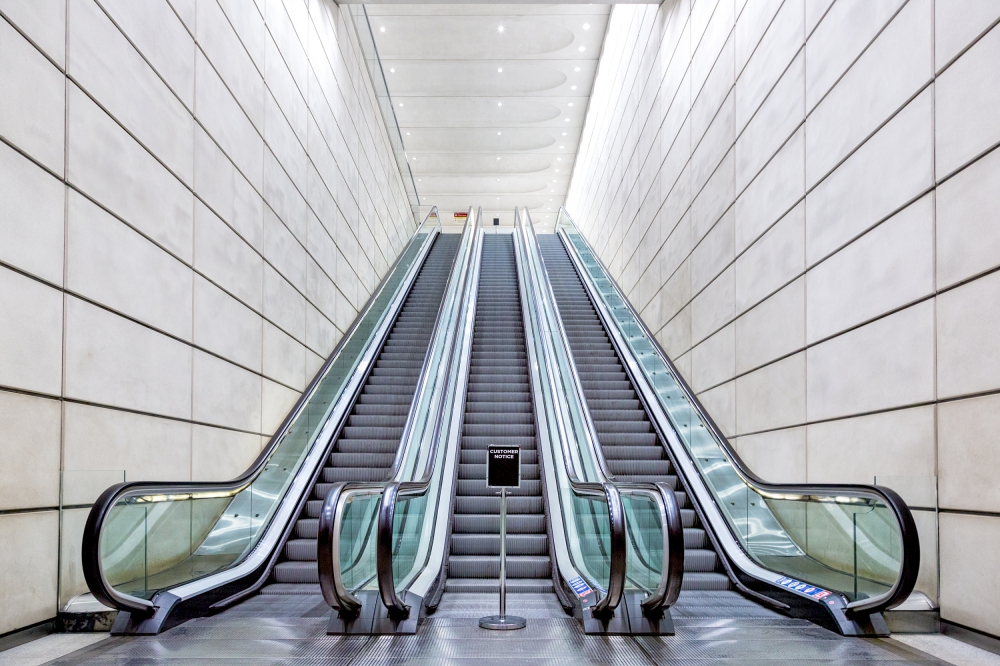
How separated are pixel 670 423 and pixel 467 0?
8.23 meters

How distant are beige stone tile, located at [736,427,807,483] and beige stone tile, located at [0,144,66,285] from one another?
16.5ft

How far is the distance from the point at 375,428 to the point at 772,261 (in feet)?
14.5

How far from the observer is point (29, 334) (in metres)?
3.69

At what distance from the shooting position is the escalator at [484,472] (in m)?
5.85

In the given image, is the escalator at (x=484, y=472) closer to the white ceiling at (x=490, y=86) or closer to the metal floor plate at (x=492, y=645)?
the metal floor plate at (x=492, y=645)

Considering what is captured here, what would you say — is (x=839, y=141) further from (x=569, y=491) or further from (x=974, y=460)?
(x=569, y=491)

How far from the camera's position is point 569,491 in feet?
18.6

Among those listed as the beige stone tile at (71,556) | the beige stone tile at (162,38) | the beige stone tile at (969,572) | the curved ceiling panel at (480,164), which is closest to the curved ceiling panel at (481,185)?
the curved ceiling panel at (480,164)

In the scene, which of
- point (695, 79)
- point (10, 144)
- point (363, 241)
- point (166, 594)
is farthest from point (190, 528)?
point (363, 241)

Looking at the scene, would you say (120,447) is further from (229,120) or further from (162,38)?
(229,120)

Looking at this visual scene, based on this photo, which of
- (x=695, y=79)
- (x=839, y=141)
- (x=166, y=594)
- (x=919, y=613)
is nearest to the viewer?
(x=919, y=613)

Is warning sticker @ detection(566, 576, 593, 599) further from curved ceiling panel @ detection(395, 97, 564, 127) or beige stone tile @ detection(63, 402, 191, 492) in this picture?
curved ceiling panel @ detection(395, 97, 564, 127)

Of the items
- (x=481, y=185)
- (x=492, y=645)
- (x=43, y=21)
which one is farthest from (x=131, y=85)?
(x=481, y=185)

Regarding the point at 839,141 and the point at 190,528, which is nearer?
the point at 190,528
